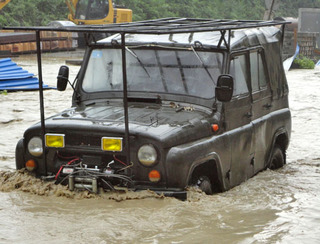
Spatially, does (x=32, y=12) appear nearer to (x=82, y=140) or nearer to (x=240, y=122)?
(x=240, y=122)

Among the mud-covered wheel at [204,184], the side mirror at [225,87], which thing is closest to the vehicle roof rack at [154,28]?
the side mirror at [225,87]

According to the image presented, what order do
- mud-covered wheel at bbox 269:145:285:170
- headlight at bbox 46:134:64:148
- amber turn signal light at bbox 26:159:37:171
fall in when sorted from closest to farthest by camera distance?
headlight at bbox 46:134:64:148, amber turn signal light at bbox 26:159:37:171, mud-covered wheel at bbox 269:145:285:170

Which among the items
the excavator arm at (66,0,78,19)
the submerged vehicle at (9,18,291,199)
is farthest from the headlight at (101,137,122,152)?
the excavator arm at (66,0,78,19)

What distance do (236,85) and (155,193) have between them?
1853 mm

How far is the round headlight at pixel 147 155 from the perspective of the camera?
6168mm

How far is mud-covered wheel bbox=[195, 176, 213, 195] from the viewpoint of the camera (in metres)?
6.62

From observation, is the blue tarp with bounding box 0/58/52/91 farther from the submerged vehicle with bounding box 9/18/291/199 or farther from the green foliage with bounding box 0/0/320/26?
the green foliage with bounding box 0/0/320/26

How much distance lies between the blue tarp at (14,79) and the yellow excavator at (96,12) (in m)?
15.8

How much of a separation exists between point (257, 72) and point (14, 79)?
37.8 feet

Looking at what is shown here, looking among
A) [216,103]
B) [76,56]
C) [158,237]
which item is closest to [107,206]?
[158,237]

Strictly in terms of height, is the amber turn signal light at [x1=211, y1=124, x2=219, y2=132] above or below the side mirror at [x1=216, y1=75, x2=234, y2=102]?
below

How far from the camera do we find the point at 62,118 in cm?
679

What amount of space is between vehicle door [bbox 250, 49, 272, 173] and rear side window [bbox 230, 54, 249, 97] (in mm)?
222

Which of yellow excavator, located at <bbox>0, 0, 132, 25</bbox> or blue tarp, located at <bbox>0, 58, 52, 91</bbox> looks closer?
blue tarp, located at <bbox>0, 58, 52, 91</bbox>
